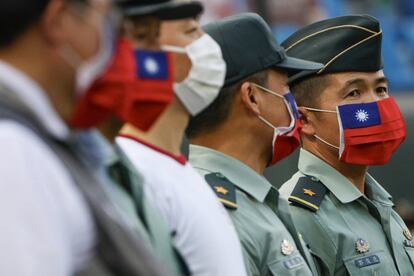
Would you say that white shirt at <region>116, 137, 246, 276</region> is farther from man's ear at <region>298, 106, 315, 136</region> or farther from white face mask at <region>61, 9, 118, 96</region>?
man's ear at <region>298, 106, 315, 136</region>

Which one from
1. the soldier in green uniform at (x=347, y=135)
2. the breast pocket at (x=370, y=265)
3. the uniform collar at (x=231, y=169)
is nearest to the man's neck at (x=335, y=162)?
the soldier in green uniform at (x=347, y=135)

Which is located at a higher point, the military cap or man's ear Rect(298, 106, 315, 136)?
the military cap

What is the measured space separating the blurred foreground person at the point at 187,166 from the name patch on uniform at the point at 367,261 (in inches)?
57.4

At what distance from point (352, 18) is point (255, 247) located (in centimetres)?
145

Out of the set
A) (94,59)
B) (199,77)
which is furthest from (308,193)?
(94,59)

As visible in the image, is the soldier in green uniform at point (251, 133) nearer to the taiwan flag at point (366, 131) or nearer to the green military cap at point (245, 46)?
the green military cap at point (245, 46)

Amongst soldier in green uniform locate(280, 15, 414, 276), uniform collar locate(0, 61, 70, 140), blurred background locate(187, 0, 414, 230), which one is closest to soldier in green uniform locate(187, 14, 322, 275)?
soldier in green uniform locate(280, 15, 414, 276)

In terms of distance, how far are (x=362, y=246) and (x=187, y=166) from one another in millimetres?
1580

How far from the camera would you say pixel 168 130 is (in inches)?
137

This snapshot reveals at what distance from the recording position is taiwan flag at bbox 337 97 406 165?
16.8 feet

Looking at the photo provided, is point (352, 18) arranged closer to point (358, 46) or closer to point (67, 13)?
point (358, 46)

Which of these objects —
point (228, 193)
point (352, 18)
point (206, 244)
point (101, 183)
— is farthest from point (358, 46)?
point (101, 183)

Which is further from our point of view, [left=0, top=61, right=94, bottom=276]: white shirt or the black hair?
the black hair

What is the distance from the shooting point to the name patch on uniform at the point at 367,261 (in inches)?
190
